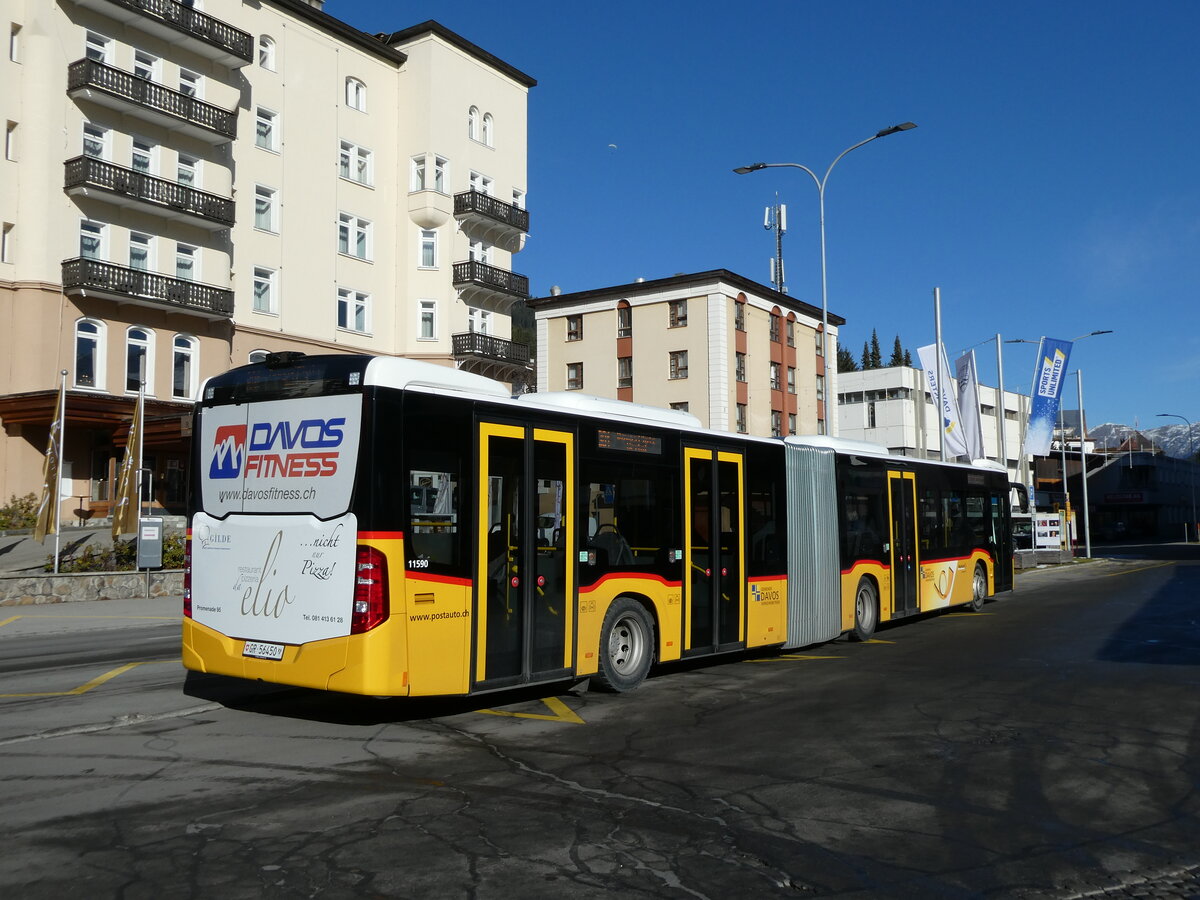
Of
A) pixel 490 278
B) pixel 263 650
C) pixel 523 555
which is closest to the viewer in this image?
pixel 263 650

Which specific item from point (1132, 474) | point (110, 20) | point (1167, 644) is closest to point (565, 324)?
point (110, 20)

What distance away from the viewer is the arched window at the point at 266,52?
41969mm

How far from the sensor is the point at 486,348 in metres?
48.3

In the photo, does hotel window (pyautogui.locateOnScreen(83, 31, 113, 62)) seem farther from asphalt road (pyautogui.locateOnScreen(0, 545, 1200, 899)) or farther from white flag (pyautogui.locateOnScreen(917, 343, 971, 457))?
asphalt road (pyautogui.locateOnScreen(0, 545, 1200, 899))

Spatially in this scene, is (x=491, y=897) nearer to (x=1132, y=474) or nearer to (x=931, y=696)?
(x=931, y=696)

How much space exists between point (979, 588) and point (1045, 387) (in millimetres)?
22812

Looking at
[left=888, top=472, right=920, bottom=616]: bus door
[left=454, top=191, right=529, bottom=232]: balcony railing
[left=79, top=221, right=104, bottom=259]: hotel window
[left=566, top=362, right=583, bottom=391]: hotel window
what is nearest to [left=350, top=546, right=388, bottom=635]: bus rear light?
[left=888, top=472, right=920, bottom=616]: bus door

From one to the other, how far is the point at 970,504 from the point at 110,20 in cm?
3313

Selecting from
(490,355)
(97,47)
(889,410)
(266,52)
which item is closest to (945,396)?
(490,355)

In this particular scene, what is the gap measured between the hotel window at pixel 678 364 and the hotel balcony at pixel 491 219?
1130 centimetres

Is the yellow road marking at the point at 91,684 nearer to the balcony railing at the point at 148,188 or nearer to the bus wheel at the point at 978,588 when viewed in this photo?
the bus wheel at the point at 978,588

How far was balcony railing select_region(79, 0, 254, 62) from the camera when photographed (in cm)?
3594

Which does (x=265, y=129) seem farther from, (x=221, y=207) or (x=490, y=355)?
(x=490, y=355)

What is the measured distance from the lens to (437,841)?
5758mm
